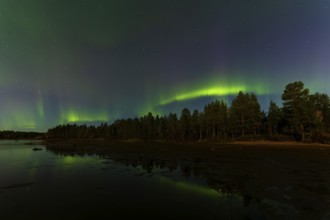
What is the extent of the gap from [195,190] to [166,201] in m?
3.16

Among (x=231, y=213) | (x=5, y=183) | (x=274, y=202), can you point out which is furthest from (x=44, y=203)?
(x=274, y=202)

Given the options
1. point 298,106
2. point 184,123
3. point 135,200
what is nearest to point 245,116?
point 298,106

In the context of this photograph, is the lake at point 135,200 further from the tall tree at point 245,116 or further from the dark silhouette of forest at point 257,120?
the tall tree at point 245,116

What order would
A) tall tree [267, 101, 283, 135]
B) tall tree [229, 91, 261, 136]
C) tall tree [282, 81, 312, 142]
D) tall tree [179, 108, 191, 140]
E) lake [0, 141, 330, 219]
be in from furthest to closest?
tall tree [179, 108, 191, 140] < tall tree [229, 91, 261, 136] < tall tree [267, 101, 283, 135] < tall tree [282, 81, 312, 142] < lake [0, 141, 330, 219]

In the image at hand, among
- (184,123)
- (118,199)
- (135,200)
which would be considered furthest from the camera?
(184,123)

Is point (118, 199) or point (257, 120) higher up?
point (257, 120)

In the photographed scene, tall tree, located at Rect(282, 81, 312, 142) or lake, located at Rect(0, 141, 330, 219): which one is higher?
tall tree, located at Rect(282, 81, 312, 142)

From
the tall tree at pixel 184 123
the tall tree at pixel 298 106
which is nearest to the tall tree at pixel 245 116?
the tall tree at pixel 298 106

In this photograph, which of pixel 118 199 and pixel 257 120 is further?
pixel 257 120

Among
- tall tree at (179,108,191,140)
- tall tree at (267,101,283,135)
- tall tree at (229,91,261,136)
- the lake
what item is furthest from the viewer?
tall tree at (179,108,191,140)

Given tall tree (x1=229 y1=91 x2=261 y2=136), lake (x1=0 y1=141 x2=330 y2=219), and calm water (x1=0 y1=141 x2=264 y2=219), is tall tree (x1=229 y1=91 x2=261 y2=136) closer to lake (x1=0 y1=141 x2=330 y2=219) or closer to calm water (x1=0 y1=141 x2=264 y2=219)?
lake (x1=0 y1=141 x2=330 y2=219)

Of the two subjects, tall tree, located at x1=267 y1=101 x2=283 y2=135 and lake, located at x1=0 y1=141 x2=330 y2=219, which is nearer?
lake, located at x1=0 y1=141 x2=330 y2=219

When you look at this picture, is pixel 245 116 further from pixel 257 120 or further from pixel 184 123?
pixel 184 123

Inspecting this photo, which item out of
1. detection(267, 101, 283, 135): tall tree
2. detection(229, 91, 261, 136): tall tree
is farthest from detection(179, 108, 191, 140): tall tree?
detection(267, 101, 283, 135): tall tree
